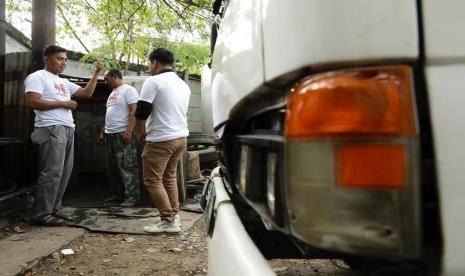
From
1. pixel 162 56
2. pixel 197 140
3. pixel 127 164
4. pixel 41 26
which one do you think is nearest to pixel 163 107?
pixel 162 56

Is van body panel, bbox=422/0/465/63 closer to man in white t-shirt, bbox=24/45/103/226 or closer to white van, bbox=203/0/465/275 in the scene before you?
white van, bbox=203/0/465/275

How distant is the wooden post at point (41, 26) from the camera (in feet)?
14.5

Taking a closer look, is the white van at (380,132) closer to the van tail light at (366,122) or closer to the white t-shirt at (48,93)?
the van tail light at (366,122)

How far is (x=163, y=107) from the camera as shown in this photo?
11.7ft

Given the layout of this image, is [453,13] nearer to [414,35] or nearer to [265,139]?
[414,35]

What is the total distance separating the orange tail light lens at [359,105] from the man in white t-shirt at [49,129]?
352 cm

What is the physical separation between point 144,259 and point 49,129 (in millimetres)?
1687

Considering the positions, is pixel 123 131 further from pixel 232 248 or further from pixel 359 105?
pixel 359 105

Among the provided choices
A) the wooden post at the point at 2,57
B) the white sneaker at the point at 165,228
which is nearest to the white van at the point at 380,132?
the white sneaker at the point at 165,228

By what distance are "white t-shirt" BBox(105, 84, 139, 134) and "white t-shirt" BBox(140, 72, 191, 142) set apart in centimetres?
131

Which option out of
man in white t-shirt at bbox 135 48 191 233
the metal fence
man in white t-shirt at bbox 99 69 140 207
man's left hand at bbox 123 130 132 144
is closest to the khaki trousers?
man in white t-shirt at bbox 135 48 191 233

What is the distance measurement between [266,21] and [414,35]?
39 cm

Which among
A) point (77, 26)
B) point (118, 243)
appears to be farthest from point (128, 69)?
point (118, 243)

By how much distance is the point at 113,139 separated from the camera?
16.1ft
